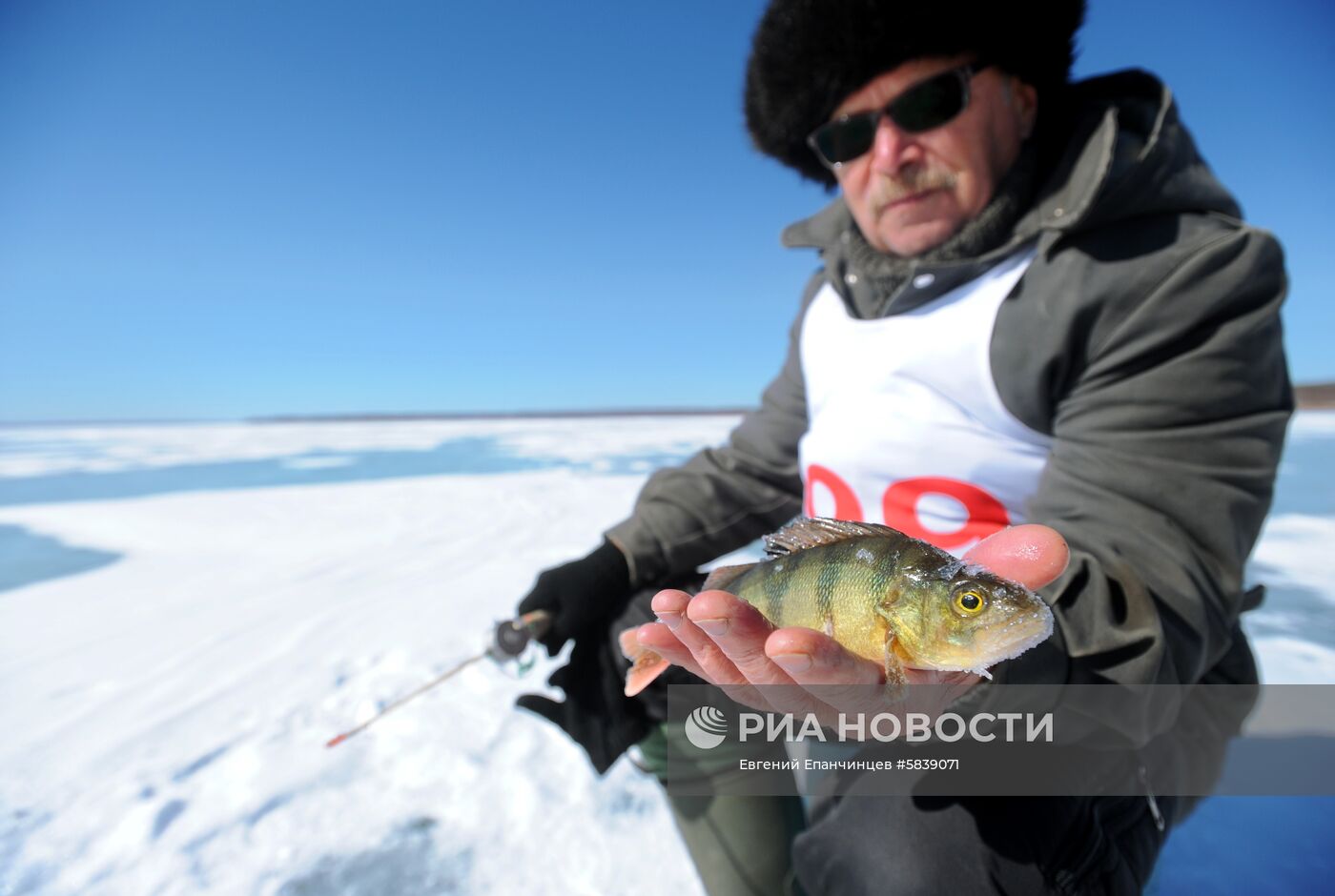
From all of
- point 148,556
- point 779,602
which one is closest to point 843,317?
point 779,602

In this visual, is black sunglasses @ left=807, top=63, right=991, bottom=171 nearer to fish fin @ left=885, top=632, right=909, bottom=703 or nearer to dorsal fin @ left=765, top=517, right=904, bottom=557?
dorsal fin @ left=765, top=517, right=904, bottom=557

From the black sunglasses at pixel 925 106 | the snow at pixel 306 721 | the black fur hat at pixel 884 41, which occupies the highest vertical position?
the black fur hat at pixel 884 41

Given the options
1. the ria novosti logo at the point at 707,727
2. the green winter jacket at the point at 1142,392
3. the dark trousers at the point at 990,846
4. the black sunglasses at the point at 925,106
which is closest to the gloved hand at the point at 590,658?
the ria novosti logo at the point at 707,727

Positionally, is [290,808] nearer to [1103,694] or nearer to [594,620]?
[594,620]

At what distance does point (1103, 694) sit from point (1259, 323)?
3.40ft

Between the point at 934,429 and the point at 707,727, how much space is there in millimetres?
1265

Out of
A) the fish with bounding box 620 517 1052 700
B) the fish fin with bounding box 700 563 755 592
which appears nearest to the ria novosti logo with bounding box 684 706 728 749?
the fish fin with bounding box 700 563 755 592

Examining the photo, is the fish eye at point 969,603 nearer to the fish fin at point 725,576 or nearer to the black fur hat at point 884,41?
the fish fin at point 725,576

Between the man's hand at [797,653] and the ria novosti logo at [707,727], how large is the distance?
0.95 meters

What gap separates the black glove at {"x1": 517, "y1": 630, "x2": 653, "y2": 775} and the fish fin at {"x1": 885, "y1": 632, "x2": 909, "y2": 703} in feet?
4.46

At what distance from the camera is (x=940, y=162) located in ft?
6.79

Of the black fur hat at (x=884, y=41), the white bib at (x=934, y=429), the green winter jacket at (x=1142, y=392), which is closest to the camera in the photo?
the green winter jacket at (x=1142, y=392)

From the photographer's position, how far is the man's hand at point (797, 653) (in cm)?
99

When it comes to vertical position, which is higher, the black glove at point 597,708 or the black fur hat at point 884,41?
the black fur hat at point 884,41
